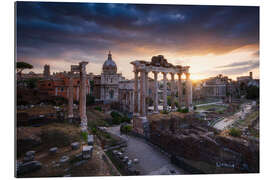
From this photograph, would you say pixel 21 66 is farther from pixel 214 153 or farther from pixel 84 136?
pixel 214 153

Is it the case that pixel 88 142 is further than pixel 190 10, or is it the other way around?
pixel 88 142

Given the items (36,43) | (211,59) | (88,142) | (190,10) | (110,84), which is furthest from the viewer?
(110,84)

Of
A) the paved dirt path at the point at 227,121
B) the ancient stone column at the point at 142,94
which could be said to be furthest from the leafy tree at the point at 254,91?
the ancient stone column at the point at 142,94

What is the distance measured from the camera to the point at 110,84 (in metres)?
28.1

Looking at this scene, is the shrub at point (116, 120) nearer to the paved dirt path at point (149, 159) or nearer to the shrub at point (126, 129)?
the shrub at point (126, 129)

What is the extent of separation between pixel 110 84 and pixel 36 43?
877 inches

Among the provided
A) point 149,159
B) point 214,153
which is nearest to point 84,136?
point 149,159

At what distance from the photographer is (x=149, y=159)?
7027 millimetres

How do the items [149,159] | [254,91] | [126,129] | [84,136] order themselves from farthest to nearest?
[126,129] → [254,91] → [84,136] → [149,159]

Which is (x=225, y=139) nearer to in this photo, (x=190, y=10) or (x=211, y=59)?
(x=211, y=59)

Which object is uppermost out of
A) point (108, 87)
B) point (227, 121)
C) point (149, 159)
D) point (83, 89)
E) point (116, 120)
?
point (108, 87)

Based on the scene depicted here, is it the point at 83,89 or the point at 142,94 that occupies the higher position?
the point at 83,89

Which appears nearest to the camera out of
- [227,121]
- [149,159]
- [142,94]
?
[149,159]
